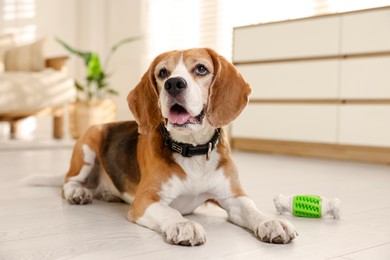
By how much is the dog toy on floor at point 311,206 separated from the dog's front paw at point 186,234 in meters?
0.60

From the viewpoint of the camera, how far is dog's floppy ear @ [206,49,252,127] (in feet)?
6.19

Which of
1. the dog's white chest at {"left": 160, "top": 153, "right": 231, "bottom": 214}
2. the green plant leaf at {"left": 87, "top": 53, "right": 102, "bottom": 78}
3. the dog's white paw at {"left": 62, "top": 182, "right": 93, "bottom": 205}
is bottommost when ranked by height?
the dog's white paw at {"left": 62, "top": 182, "right": 93, "bottom": 205}

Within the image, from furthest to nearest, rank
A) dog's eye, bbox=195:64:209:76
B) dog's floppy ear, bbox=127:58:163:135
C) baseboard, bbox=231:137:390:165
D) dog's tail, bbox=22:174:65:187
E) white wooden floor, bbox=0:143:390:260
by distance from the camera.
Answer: baseboard, bbox=231:137:390:165 → dog's tail, bbox=22:174:65:187 → dog's floppy ear, bbox=127:58:163:135 → dog's eye, bbox=195:64:209:76 → white wooden floor, bbox=0:143:390:260

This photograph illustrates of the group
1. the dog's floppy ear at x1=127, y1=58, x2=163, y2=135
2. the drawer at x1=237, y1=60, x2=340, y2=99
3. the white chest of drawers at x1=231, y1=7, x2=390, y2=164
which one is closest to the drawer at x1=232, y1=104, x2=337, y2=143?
the white chest of drawers at x1=231, y1=7, x2=390, y2=164

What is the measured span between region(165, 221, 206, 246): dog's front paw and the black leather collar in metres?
0.37

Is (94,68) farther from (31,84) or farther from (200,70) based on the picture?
(200,70)

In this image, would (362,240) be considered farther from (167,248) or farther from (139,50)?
(139,50)

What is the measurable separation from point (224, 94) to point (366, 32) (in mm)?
2820

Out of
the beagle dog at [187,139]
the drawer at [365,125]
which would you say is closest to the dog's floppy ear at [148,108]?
the beagle dog at [187,139]

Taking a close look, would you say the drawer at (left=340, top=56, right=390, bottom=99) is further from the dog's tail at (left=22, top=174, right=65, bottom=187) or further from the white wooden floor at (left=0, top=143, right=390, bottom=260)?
the dog's tail at (left=22, top=174, right=65, bottom=187)

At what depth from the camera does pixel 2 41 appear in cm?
677

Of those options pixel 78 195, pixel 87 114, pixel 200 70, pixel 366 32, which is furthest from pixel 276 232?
pixel 87 114

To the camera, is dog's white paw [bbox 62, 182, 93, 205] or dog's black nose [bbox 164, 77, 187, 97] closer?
dog's black nose [bbox 164, 77, 187, 97]

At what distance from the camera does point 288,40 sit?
487 cm
